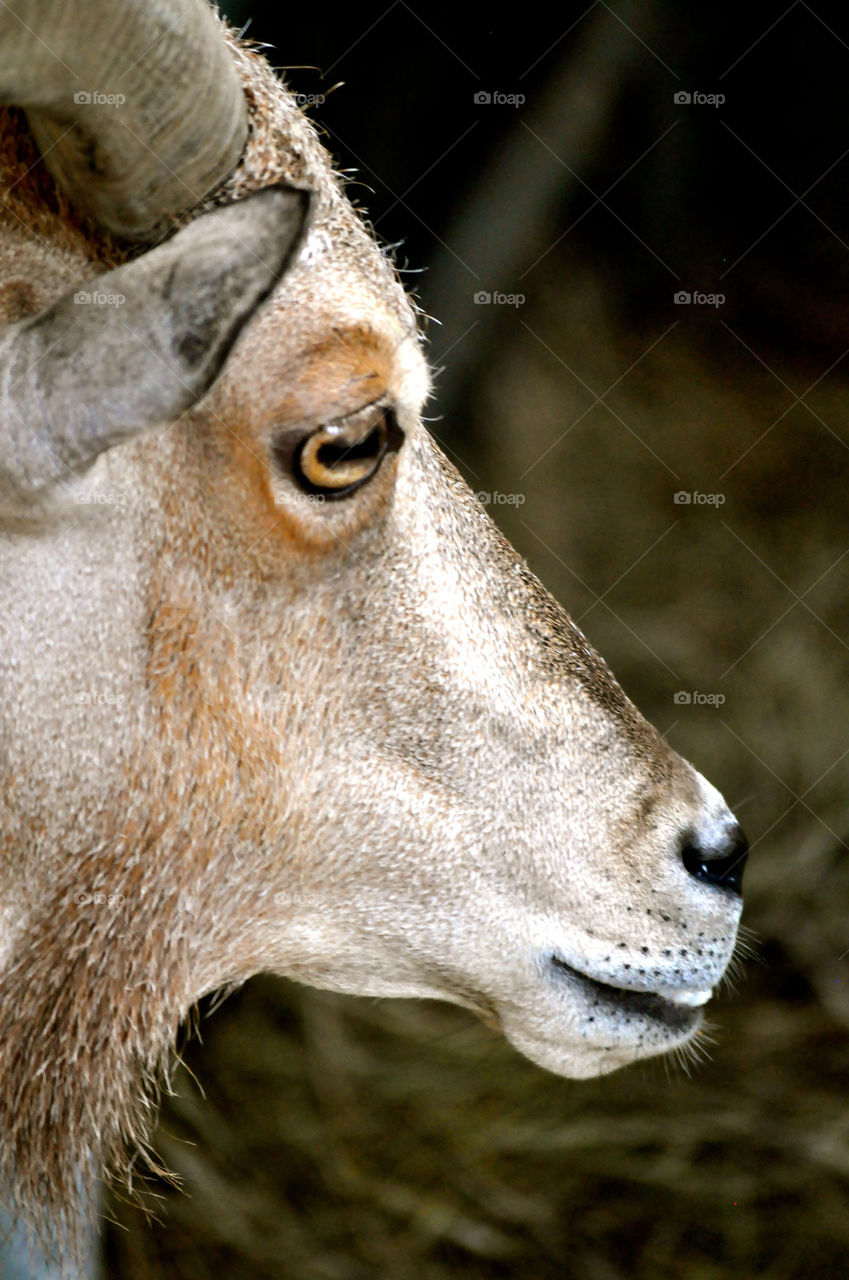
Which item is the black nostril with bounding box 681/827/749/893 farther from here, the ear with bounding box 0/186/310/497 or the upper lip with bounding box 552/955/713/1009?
the ear with bounding box 0/186/310/497

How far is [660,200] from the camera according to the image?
4305 mm

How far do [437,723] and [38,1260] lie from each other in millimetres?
1348

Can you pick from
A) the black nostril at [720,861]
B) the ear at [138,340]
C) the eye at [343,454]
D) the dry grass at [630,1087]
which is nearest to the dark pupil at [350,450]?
the eye at [343,454]

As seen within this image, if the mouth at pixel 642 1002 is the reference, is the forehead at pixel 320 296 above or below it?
above

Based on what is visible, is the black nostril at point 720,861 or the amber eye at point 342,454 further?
the black nostril at point 720,861

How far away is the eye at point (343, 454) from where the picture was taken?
1.45 meters

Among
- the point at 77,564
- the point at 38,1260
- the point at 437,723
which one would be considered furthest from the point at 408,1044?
the point at 77,564

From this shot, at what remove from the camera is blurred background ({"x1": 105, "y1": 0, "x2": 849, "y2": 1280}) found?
3281 mm

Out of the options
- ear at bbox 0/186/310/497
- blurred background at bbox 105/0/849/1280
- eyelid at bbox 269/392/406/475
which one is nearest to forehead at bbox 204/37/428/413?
eyelid at bbox 269/392/406/475

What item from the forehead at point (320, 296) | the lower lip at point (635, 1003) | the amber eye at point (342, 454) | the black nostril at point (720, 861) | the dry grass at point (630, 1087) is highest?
the forehead at point (320, 296)

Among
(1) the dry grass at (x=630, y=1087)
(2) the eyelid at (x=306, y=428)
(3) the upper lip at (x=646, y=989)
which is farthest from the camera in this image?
(1) the dry grass at (x=630, y=1087)

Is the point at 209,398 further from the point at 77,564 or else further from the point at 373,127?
the point at 373,127

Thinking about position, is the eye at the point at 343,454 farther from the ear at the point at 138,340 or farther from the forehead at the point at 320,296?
the ear at the point at 138,340

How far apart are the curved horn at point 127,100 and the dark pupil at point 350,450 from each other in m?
0.30
